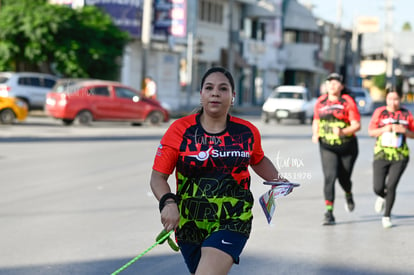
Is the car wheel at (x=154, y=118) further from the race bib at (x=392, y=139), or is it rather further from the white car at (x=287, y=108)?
the race bib at (x=392, y=139)

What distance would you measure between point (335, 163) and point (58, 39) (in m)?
28.1

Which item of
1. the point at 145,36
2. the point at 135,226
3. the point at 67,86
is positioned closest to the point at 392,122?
the point at 135,226

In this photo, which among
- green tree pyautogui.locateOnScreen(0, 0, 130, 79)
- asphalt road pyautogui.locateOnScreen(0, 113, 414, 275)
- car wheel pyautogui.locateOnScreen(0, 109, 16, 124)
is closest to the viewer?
asphalt road pyautogui.locateOnScreen(0, 113, 414, 275)

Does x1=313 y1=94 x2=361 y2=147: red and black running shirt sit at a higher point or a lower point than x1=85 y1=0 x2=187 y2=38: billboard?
lower

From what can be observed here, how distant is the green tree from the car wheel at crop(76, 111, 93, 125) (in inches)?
316

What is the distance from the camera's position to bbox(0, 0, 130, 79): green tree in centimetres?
3541

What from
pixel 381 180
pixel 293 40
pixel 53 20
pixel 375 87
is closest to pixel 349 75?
pixel 375 87

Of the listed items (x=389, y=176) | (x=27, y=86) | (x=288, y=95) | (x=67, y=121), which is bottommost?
(x=67, y=121)

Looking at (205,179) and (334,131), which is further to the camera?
(334,131)

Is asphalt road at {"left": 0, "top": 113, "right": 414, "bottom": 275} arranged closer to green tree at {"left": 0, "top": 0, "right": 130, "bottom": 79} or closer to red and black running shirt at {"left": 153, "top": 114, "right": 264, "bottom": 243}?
red and black running shirt at {"left": 153, "top": 114, "right": 264, "bottom": 243}

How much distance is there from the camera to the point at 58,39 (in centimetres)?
3619

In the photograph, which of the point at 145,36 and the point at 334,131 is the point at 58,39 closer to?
the point at 145,36

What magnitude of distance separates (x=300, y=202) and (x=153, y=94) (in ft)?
83.5

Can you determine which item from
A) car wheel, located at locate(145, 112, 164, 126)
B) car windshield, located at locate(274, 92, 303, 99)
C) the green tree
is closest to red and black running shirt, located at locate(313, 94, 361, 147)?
car wheel, located at locate(145, 112, 164, 126)
